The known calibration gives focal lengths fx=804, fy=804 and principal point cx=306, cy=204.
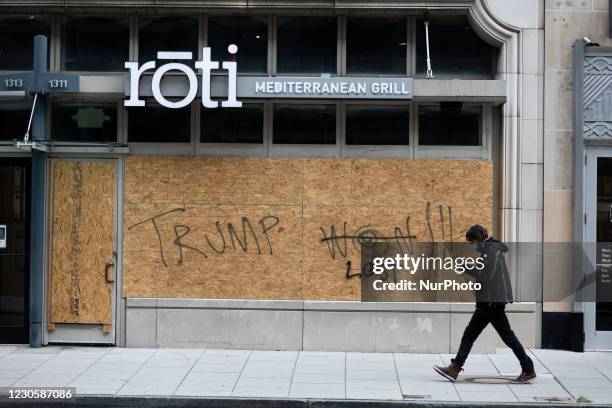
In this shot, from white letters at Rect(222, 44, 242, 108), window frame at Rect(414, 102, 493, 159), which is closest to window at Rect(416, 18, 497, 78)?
window frame at Rect(414, 102, 493, 159)

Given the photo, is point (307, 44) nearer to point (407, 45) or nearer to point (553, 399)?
point (407, 45)

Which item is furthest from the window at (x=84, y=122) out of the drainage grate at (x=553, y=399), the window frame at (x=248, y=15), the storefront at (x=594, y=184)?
the drainage grate at (x=553, y=399)

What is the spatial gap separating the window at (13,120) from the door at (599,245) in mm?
8205

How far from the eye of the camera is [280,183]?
11531mm

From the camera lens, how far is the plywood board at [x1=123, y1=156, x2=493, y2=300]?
11.5 meters

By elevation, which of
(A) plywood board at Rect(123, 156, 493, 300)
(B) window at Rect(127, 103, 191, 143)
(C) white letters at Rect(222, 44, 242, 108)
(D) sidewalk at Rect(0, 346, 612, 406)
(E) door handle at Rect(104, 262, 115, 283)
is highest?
(C) white letters at Rect(222, 44, 242, 108)

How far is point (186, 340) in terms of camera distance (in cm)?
1145

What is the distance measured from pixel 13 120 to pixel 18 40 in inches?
47.6

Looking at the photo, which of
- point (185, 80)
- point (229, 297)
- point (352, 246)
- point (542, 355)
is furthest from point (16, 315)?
point (542, 355)

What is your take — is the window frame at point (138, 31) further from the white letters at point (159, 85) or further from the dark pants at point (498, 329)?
the dark pants at point (498, 329)

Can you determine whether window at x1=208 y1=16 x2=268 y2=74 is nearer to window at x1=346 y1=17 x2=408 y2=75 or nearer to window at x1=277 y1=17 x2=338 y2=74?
window at x1=277 y1=17 x2=338 y2=74

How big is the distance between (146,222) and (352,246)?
2982mm

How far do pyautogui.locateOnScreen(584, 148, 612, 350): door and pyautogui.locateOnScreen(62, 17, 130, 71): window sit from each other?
699 cm

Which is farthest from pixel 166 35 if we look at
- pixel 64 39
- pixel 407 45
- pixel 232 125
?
pixel 407 45
